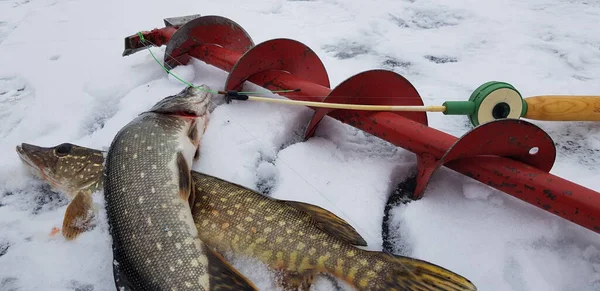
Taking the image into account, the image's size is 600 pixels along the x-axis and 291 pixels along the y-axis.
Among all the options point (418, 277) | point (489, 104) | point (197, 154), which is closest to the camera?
point (418, 277)

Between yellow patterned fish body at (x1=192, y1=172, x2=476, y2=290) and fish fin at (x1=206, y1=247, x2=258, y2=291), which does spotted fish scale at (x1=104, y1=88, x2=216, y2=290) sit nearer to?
fish fin at (x1=206, y1=247, x2=258, y2=291)

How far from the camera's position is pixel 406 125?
1965 millimetres

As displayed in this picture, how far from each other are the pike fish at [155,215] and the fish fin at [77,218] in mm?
261

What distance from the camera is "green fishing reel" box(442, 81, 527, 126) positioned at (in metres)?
1.94

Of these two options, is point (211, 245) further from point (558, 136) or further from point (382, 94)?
point (558, 136)

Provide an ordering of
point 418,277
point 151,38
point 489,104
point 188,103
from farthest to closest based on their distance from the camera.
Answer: point 151,38
point 188,103
point 489,104
point 418,277

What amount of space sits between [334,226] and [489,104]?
1080 millimetres

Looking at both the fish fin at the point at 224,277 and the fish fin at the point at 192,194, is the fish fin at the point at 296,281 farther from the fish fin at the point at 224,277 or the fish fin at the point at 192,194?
the fish fin at the point at 192,194

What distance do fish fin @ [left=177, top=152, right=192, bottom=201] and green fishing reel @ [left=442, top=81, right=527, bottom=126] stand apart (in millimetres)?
1380

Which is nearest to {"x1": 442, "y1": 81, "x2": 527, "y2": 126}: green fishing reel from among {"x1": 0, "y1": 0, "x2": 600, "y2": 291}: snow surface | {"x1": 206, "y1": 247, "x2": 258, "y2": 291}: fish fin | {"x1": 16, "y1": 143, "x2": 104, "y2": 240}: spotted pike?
{"x1": 0, "y1": 0, "x2": 600, "y2": 291}: snow surface

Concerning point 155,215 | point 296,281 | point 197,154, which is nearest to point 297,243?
point 296,281

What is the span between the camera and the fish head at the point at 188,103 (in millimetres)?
2293

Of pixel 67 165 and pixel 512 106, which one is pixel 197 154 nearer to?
pixel 67 165

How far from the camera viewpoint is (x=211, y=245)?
5.51 feet
